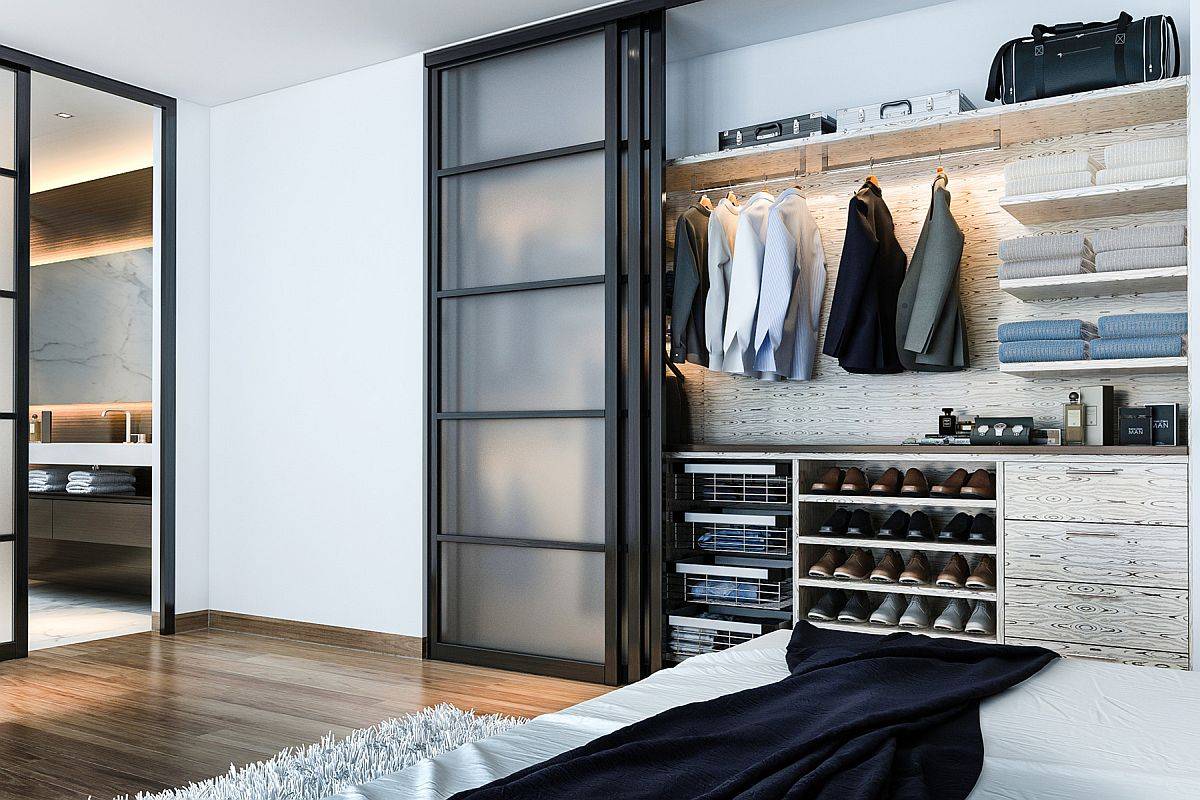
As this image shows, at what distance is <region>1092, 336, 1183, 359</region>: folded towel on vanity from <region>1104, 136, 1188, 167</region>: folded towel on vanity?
554mm

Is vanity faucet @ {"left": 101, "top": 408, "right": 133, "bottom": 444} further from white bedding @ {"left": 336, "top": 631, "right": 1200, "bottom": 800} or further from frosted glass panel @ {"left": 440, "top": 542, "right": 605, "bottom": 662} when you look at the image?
white bedding @ {"left": 336, "top": 631, "right": 1200, "bottom": 800}

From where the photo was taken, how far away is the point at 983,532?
3387 mm

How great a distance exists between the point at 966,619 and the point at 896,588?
0.26 metres

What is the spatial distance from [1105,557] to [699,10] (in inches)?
95.7

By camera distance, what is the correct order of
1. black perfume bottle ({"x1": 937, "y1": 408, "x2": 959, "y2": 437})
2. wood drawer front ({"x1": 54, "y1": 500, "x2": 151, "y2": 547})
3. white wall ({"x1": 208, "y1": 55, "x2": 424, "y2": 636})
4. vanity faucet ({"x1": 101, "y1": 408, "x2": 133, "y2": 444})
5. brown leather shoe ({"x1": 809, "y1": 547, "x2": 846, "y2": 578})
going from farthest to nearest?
1. vanity faucet ({"x1": 101, "y1": 408, "x2": 133, "y2": 444})
2. wood drawer front ({"x1": 54, "y1": 500, "x2": 151, "y2": 547})
3. white wall ({"x1": 208, "y1": 55, "x2": 424, "y2": 636})
4. black perfume bottle ({"x1": 937, "y1": 408, "x2": 959, "y2": 437})
5. brown leather shoe ({"x1": 809, "y1": 547, "x2": 846, "y2": 578})

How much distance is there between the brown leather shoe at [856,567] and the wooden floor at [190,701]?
1.01 meters

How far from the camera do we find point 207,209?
17.0 ft

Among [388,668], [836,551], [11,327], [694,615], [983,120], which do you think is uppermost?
[983,120]

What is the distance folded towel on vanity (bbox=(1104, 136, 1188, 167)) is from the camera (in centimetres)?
310

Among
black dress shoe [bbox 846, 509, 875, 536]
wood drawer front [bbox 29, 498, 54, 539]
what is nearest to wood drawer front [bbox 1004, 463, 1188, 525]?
black dress shoe [bbox 846, 509, 875, 536]

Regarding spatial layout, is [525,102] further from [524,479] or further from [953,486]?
[953,486]

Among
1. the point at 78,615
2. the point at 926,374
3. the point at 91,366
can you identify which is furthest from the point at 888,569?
the point at 91,366

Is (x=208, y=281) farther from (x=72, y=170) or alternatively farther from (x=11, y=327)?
(x=72, y=170)

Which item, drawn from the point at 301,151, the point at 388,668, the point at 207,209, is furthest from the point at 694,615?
the point at 207,209
